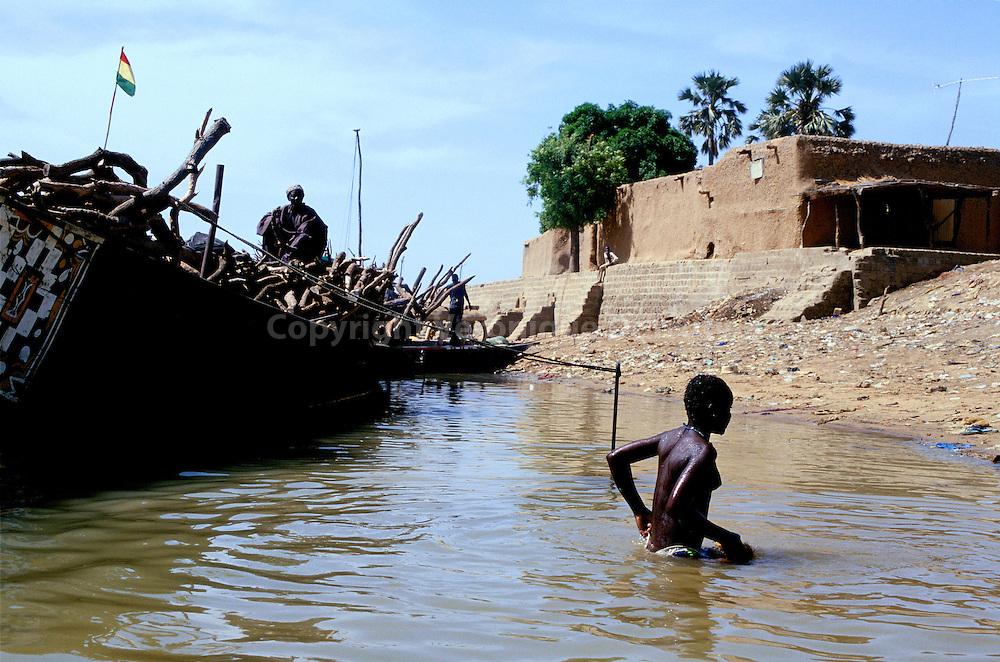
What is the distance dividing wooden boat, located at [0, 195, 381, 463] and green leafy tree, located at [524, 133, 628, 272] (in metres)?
25.2

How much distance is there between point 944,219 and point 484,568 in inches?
901

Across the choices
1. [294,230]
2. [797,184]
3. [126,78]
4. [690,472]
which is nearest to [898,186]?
[797,184]

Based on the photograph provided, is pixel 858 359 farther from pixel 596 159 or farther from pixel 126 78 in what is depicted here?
pixel 596 159

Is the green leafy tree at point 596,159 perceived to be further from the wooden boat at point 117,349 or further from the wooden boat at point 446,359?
the wooden boat at point 117,349

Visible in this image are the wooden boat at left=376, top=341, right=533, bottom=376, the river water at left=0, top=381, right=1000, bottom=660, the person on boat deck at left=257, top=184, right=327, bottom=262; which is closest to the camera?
the river water at left=0, top=381, right=1000, bottom=660

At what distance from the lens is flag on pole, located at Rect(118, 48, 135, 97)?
9.94 metres

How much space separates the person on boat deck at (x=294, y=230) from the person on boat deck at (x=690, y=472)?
7.48 m

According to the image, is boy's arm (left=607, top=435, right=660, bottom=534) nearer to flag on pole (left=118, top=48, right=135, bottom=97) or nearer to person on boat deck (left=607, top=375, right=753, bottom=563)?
person on boat deck (left=607, top=375, right=753, bottom=563)

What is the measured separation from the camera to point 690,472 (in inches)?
182

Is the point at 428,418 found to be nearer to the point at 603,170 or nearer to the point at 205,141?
the point at 205,141

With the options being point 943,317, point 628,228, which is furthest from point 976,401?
point 628,228

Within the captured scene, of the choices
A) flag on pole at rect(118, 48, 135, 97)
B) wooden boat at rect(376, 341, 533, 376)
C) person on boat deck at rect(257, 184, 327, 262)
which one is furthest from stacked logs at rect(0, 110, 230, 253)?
wooden boat at rect(376, 341, 533, 376)

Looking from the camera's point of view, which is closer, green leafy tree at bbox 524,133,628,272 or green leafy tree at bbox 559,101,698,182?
green leafy tree at bbox 524,133,628,272

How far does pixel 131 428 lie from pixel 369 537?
334cm
